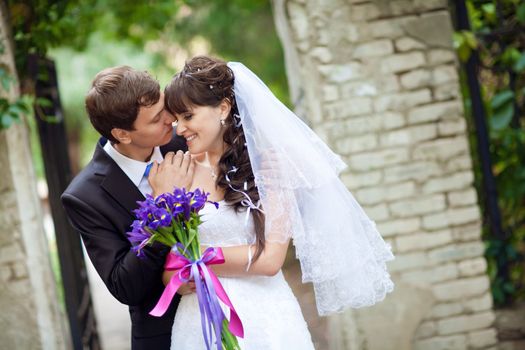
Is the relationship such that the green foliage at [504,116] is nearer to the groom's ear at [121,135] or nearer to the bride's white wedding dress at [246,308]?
the bride's white wedding dress at [246,308]

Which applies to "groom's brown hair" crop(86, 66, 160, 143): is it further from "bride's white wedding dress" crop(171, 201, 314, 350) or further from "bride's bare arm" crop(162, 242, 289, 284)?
"bride's bare arm" crop(162, 242, 289, 284)

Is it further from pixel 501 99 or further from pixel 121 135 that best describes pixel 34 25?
pixel 501 99

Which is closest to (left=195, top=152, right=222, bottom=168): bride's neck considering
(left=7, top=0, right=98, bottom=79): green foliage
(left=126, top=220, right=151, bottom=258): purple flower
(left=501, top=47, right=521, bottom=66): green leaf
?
(left=126, top=220, right=151, bottom=258): purple flower

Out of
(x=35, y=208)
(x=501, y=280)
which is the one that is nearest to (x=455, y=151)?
(x=501, y=280)

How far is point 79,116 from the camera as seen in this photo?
54.6 ft

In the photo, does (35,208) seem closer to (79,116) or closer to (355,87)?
(355,87)

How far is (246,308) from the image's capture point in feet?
8.62

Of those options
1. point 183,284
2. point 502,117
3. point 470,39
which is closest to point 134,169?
point 183,284

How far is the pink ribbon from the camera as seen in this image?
7.79 feet

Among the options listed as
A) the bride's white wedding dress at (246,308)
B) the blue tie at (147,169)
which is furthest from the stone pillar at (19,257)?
the bride's white wedding dress at (246,308)

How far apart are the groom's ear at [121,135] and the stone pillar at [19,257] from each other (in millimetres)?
1334

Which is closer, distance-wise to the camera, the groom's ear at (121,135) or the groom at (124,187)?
the groom at (124,187)

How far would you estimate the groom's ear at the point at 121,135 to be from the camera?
2.75 meters

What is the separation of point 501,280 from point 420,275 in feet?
2.72
